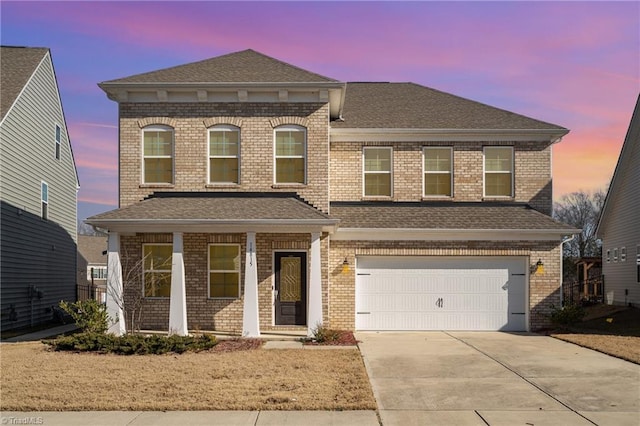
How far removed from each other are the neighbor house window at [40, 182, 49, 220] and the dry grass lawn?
1040 cm

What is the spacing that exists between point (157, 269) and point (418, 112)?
9.66m

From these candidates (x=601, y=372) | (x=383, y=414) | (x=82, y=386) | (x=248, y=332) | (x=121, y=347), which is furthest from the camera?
(x=248, y=332)

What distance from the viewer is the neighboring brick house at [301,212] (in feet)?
60.0

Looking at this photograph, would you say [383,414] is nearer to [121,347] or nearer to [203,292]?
[121,347]

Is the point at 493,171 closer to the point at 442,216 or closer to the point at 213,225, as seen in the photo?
the point at 442,216

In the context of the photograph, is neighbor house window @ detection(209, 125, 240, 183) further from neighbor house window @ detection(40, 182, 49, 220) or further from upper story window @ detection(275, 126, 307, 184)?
neighbor house window @ detection(40, 182, 49, 220)

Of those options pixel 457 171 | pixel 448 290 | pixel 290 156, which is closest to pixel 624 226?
pixel 457 171

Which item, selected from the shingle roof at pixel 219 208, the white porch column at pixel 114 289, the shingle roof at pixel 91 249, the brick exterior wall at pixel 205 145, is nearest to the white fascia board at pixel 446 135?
the brick exterior wall at pixel 205 145

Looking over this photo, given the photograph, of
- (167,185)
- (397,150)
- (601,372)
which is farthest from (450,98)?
(601,372)

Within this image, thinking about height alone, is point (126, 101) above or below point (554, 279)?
above

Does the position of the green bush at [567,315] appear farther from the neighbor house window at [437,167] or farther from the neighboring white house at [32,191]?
the neighboring white house at [32,191]

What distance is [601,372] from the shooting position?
39.2 ft

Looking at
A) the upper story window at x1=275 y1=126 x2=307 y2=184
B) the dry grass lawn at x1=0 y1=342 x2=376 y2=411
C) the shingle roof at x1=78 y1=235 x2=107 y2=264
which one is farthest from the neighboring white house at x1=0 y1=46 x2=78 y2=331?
the shingle roof at x1=78 y1=235 x2=107 y2=264

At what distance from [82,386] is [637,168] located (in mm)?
21402
